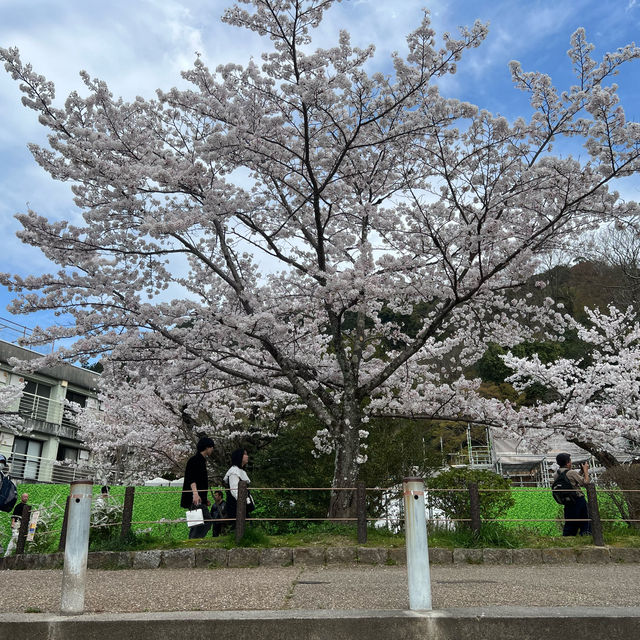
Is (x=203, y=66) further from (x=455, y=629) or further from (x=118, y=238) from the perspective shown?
(x=455, y=629)

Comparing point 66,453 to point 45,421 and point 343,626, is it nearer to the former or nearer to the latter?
point 45,421

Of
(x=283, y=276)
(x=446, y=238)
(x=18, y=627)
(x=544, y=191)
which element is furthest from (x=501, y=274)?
(x=18, y=627)

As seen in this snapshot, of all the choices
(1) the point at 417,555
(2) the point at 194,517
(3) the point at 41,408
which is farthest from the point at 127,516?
(3) the point at 41,408

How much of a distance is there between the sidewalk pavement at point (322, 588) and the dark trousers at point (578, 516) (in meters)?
1.26

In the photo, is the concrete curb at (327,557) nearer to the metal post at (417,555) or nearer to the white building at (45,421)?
the metal post at (417,555)

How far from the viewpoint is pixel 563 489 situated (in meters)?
7.40

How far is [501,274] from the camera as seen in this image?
890 cm

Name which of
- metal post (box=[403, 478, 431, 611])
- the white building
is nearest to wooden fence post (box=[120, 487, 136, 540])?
metal post (box=[403, 478, 431, 611])

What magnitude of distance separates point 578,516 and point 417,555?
536 cm

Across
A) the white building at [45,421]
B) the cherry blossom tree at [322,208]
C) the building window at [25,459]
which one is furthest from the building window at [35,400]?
the cherry blossom tree at [322,208]

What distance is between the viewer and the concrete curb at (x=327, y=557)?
633 centimetres

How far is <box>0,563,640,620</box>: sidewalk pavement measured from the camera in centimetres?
368

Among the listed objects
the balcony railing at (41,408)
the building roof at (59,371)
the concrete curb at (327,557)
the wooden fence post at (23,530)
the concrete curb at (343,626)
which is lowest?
the concrete curb at (343,626)

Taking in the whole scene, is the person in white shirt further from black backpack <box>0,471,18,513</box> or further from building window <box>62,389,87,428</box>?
building window <box>62,389,87,428</box>
